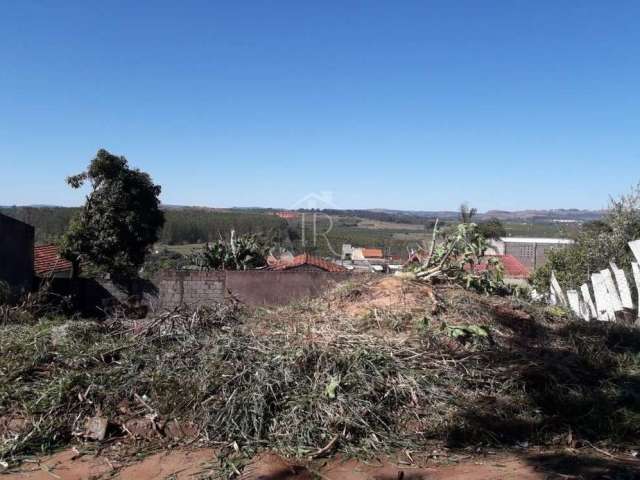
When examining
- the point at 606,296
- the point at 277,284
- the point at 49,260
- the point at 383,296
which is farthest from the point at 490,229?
the point at 49,260

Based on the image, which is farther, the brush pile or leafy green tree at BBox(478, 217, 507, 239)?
leafy green tree at BBox(478, 217, 507, 239)

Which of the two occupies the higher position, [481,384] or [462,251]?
[462,251]

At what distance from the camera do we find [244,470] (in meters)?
3.65

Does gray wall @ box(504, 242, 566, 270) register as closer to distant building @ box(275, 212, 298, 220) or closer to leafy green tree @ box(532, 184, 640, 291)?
distant building @ box(275, 212, 298, 220)

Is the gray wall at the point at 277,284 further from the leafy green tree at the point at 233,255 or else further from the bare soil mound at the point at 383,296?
the leafy green tree at the point at 233,255

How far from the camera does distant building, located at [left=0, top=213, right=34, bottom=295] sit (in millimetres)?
13477

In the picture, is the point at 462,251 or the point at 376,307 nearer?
the point at 376,307

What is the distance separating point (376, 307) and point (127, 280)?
13.4m

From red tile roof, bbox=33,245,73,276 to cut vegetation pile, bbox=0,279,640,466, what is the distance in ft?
47.7

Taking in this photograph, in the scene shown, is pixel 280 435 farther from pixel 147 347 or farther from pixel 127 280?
pixel 127 280

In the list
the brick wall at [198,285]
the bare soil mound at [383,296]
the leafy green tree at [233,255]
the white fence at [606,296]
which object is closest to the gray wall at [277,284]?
the brick wall at [198,285]

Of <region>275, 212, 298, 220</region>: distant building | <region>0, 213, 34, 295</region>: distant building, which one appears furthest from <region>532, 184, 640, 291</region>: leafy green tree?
<region>275, 212, 298, 220</region>: distant building

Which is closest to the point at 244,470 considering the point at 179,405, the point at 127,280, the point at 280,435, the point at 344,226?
the point at 280,435

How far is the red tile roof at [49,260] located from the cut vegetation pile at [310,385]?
14.5m
